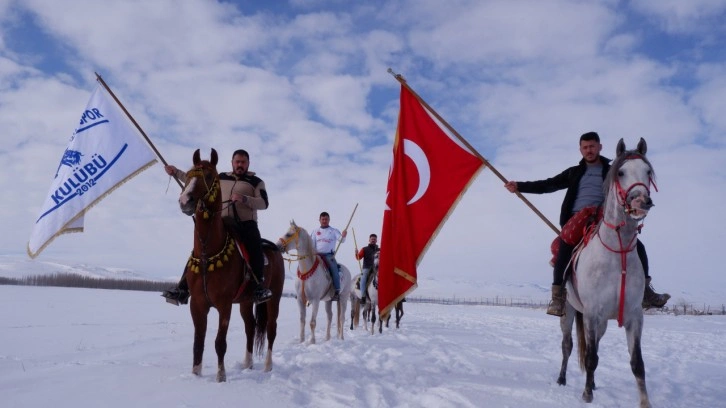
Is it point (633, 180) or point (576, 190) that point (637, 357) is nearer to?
Result: point (633, 180)

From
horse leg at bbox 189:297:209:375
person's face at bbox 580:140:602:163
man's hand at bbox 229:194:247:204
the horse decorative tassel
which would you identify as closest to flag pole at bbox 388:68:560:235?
person's face at bbox 580:140:602:163

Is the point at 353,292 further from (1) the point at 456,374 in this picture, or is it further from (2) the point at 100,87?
(2) the point at 100,87

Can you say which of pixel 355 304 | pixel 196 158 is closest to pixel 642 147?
pixel 196 158

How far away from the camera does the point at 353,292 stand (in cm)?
1733

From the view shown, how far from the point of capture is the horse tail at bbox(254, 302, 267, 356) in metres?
7.33

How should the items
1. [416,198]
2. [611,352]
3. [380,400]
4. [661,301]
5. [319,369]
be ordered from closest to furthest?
[380,400] < [661,301] < [319,369] < [416,198] < [611,352]

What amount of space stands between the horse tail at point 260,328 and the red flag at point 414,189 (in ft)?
6.88

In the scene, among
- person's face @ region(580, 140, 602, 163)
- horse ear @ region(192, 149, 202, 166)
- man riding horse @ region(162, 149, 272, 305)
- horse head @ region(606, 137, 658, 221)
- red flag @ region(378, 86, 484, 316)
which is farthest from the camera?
red flag @ region(378, 86, 484, 316)

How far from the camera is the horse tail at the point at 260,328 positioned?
733cm

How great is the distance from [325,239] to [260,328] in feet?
17.4

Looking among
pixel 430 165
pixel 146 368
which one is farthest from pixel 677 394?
pixel 146 368

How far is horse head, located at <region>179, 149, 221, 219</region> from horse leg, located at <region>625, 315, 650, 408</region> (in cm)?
498

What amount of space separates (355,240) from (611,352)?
10147 millimetres

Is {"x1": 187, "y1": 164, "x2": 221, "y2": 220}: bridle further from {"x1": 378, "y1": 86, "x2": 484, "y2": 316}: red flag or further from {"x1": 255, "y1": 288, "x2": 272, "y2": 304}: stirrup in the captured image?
{"x1": 378, "y1": 86, "x2": 484, "y2": 316}: red flag
